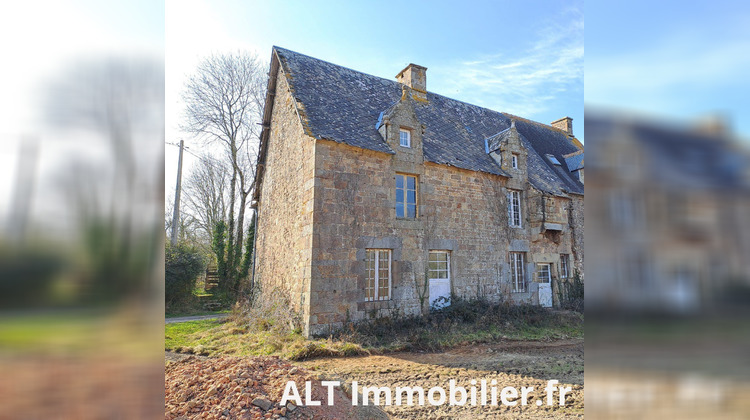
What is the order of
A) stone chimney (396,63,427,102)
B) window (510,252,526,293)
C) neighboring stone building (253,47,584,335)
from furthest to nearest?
stone chimney (396,63,427,102) → window (510,252,526,293) → neighboring stone building (253,47,584,335)

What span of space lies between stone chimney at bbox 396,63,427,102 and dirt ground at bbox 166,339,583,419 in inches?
423

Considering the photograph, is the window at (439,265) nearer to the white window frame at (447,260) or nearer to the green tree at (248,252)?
the white window frame at (447,260)

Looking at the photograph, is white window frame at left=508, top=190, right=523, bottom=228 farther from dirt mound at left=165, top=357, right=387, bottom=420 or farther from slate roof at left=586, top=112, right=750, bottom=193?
slate roof at left=586, top=112, right=750, bottom=193

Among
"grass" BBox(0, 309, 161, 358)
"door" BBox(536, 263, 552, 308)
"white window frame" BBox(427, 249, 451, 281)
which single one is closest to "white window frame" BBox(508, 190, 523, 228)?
"door" BBox(536, 263, 552, 308)

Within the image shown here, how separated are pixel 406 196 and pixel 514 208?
512cm

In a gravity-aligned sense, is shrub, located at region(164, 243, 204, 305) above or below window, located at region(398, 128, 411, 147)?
below

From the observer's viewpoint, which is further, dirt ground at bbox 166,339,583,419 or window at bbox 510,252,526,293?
window at bbox 510,252,526,293

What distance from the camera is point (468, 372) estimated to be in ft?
23.7

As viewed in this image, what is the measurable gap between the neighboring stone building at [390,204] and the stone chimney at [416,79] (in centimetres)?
6

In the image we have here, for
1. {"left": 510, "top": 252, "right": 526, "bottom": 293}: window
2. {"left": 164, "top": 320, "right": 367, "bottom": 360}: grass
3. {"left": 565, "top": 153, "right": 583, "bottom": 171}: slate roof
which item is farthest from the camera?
{"left": 565, "top": 153, "right": 583, "bottom": 171}: slate roof

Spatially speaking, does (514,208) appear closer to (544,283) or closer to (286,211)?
(544,283)

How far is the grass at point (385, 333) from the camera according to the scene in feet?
29.5

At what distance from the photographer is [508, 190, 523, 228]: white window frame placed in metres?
14.2

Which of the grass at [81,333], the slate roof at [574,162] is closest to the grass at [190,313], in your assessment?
the grass at [81,333]
